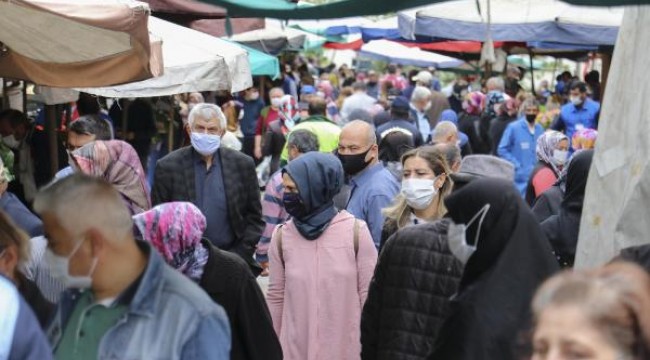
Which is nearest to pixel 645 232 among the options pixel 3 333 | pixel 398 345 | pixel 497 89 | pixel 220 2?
pixel 398 345

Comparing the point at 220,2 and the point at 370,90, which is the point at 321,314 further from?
the point at 370,90

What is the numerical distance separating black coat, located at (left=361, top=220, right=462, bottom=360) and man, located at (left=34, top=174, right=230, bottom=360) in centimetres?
181

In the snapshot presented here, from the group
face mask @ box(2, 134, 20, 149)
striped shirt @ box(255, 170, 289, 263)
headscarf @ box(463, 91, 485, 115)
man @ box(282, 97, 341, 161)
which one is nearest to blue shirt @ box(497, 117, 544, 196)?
man @ box(282, 97, 341, 161)

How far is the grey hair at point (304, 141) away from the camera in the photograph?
1003cm

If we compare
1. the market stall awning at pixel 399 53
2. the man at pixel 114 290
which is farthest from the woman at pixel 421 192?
the market stall awning at pixel 399 53

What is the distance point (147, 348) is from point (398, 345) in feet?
6.66

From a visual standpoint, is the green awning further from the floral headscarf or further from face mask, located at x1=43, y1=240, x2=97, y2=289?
the floral headscarf

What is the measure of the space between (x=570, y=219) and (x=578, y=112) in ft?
35.6

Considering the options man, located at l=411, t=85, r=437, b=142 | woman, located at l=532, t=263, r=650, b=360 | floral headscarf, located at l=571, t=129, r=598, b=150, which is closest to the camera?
woman, located at l=532, t=263, r=650, b=360

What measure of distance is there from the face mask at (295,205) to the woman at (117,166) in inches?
64.1

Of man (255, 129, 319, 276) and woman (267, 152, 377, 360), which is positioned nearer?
woman (267, 152, 377, 360)

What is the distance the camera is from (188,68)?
347 inches

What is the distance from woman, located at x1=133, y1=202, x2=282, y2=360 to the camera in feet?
16.2

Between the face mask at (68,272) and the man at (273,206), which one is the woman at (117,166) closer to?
the man at (273,206)
